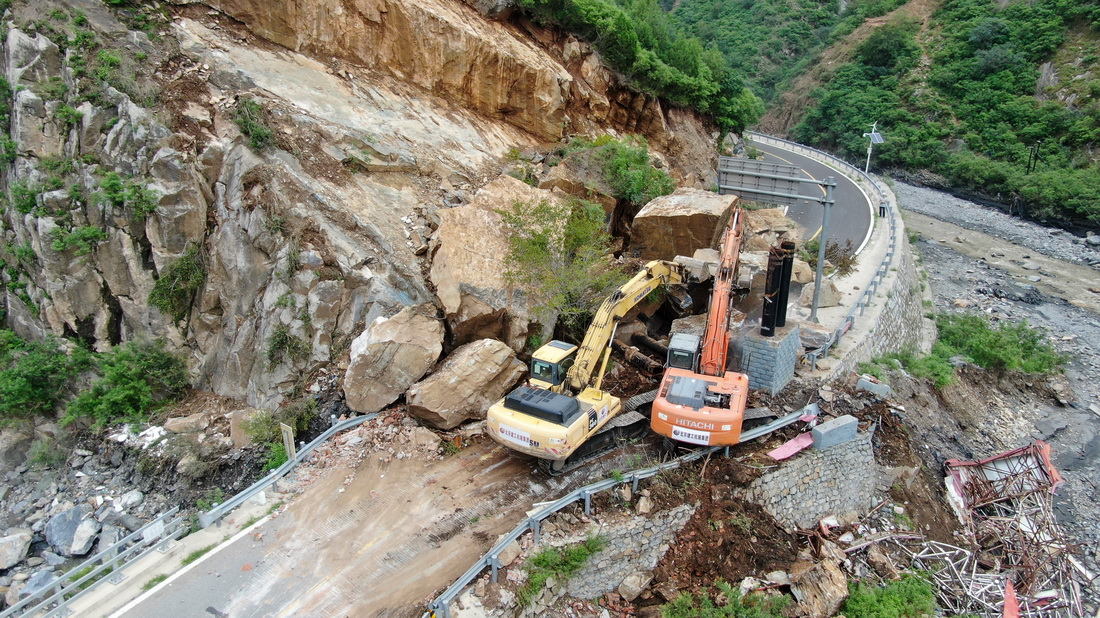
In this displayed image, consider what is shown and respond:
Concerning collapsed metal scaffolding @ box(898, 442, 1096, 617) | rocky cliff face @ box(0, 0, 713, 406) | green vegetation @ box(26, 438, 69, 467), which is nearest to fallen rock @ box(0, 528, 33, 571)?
green vegetation @ box(26, 438, 69, 467)

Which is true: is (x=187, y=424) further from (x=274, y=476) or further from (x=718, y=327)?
(x=718, y=327)

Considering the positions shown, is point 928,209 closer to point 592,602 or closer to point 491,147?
point 491,147

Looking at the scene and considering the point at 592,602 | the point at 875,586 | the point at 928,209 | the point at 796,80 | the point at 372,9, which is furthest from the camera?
the point at 796,80

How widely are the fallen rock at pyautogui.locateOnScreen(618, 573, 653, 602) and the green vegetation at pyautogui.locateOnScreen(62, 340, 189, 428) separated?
1034 cm

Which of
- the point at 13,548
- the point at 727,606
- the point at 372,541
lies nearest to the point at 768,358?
the point at 727,606

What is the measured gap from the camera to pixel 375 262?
13328mm

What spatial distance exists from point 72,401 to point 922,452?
1960cm

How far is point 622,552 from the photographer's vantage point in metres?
10.4

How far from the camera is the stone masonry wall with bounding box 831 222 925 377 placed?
641 inches

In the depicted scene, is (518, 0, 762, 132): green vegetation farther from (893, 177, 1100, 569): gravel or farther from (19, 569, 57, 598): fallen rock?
(19, 569, 57, 598): fallen rock

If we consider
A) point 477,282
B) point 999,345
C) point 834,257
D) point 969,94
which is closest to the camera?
point 477,282

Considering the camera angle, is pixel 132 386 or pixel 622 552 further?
pixel 132 386

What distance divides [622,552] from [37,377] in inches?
545

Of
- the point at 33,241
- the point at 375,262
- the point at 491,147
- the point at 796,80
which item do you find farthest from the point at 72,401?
the point at 796,80
